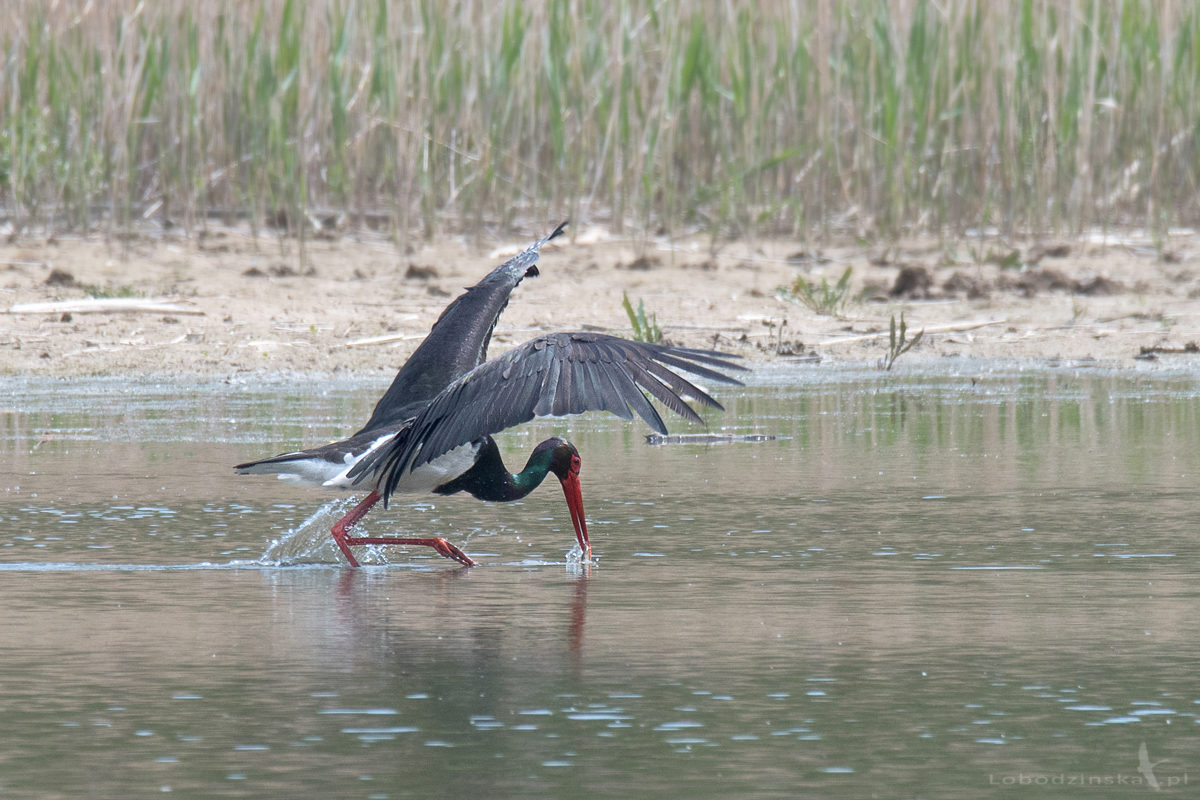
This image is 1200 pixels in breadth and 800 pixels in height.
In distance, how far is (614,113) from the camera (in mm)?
12320

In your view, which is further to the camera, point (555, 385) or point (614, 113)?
point (614, 113)

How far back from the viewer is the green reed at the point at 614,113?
12273mm

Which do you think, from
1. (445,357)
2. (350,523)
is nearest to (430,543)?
(350,523)

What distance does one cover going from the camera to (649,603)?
4.59m

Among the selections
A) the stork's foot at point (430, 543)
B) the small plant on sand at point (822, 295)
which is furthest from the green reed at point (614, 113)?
the stork's foot at point (430, 543)

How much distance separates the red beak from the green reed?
642cm

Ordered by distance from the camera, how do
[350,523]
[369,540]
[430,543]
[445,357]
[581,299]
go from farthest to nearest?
[581,299] → [445,357] → [350,523] → [369,540] → [430,543]

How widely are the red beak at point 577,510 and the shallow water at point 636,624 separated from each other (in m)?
0.09

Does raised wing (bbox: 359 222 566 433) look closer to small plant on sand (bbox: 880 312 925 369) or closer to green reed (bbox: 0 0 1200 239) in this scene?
small plant on sand (bbox: 880 312 925 369)

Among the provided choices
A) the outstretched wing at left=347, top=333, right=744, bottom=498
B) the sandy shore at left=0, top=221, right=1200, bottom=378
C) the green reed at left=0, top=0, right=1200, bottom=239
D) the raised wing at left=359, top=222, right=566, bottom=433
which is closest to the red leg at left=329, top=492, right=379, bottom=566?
the raised wing at left=359, top=222, right=566, bottom=433

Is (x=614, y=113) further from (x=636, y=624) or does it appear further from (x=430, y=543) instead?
(x=636, y=624)

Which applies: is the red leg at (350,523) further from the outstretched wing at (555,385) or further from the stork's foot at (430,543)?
the outstretched wing at (555,385)

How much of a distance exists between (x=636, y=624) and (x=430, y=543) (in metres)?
1.33

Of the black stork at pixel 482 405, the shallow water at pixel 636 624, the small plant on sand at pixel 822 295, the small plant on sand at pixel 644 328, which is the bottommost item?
the shallow water at pixel 636 624
